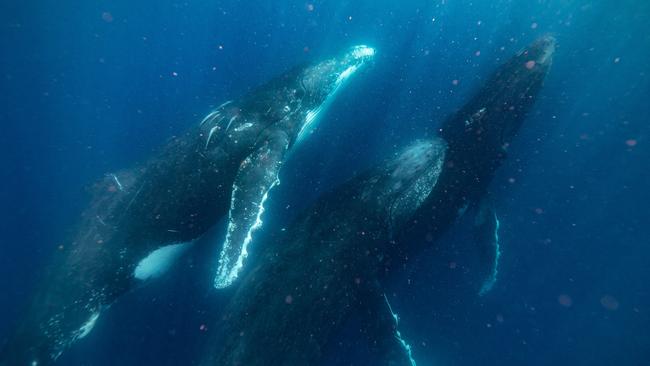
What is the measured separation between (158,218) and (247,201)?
2.12m

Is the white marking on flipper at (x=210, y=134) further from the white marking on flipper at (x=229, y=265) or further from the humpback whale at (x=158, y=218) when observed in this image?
the white marking on flipper at (x=229, y=265)

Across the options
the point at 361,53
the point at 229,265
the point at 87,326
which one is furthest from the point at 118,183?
the point at 361,53

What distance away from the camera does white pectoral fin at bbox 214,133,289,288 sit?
6.17 meters

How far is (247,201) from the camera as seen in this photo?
7.07 m

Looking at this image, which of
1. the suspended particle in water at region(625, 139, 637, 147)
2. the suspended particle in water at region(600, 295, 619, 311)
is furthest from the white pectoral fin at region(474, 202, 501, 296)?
the suspended particle in water at region(625, 139, 637, 147)

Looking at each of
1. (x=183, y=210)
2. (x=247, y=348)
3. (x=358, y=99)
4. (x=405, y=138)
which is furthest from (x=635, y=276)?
(x=183, y=210)

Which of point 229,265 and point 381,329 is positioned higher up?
point 229,265

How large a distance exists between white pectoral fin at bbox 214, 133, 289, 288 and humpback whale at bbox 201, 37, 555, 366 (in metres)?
0.55

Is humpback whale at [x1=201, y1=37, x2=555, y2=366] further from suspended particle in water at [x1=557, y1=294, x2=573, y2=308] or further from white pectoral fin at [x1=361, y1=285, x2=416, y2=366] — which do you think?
suspended particle in water at [x1=557, y1=294, x2=573, y2=308]

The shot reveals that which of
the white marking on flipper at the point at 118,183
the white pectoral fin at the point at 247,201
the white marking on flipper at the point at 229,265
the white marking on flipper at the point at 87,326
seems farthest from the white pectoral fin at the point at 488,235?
the white marking on flipper at the point at 87,326

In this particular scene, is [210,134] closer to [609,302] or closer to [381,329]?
[381,329]

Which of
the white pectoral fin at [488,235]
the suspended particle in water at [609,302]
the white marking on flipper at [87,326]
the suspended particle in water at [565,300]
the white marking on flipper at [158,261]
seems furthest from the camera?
the suspended particle in water at [609,302]

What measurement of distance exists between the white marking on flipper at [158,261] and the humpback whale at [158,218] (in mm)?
33

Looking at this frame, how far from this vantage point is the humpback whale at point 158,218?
6633 mm
